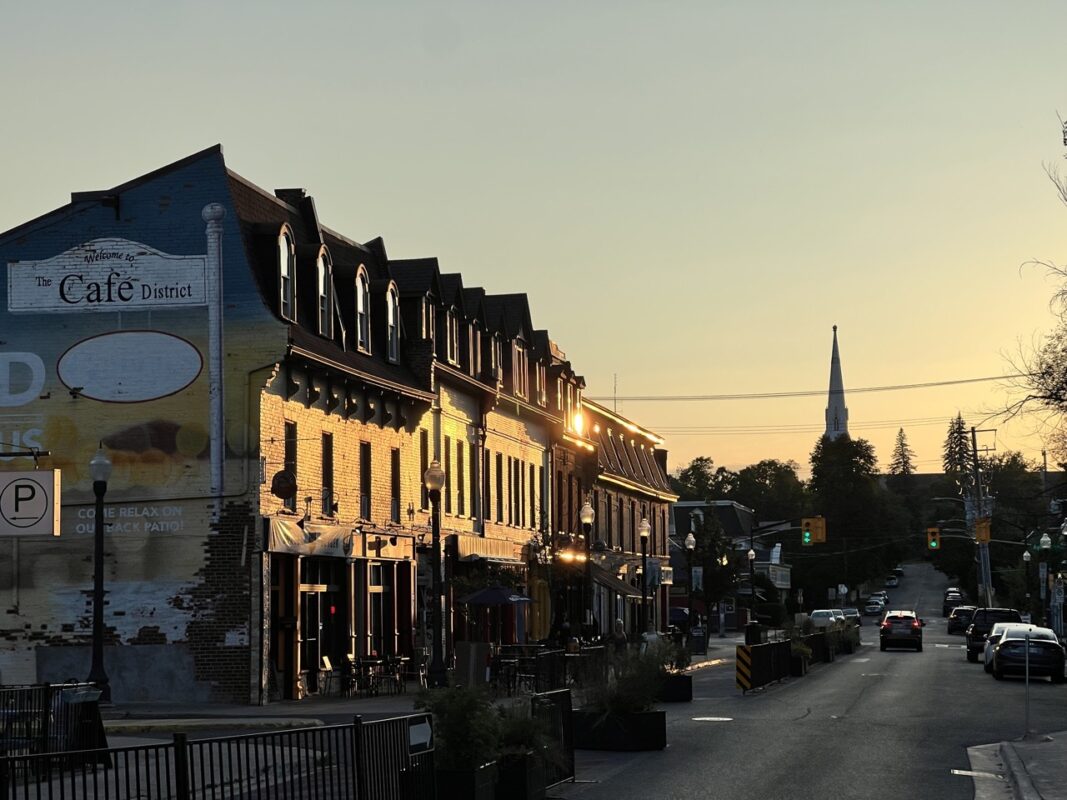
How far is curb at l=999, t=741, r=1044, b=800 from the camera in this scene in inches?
649

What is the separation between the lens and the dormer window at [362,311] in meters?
37.8

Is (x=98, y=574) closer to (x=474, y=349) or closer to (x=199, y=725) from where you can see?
(x=199, y=725)

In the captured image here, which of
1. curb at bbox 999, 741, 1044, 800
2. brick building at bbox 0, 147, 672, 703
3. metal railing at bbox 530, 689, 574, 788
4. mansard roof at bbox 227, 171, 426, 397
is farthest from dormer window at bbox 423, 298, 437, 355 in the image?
metal railing at bbox 530, 689, 574, 788

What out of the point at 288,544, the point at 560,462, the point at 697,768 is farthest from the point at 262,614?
the point at 560,462

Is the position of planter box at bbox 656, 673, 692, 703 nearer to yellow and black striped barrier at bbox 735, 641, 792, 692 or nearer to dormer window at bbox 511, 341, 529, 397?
Result: yellow and black striped barrier at bbox 735, 641, 792, 692

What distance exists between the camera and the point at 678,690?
3209 cm

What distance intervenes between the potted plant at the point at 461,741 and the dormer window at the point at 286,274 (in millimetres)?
19646

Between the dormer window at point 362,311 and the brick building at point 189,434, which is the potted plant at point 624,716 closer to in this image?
the brick building at point 189,434

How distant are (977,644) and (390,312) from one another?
2645 centimetres

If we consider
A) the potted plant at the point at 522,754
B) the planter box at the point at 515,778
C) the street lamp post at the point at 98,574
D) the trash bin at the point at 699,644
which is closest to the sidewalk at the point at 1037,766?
the potted plant at the point at 522,754

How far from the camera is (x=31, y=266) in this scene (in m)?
33.2

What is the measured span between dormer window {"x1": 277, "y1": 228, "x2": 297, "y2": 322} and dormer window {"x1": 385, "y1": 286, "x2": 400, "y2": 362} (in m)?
5.38

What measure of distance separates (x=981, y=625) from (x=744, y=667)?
27681 millimetres

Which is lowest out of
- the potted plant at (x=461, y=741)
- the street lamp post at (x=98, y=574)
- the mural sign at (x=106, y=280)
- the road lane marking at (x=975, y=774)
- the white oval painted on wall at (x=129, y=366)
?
the road lane marking at (x=975, y=774)
